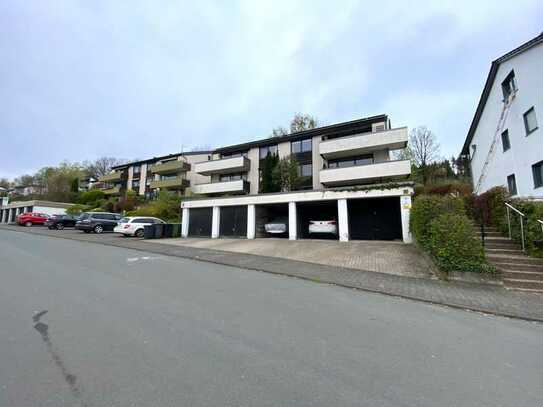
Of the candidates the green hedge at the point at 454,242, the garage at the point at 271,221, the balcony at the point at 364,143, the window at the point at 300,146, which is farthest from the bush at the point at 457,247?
the window at the point at 300,146

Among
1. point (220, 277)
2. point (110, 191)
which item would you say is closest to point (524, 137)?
point (220, 277)

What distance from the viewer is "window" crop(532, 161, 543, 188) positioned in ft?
40.3

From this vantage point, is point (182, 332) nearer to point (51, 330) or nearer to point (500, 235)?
point (51, 330)

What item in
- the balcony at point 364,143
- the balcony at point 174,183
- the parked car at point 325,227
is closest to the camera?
the parked car at point 325,227

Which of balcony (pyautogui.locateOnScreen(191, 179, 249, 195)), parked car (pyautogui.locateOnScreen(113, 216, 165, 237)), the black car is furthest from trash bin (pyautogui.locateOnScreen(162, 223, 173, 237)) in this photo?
the black car

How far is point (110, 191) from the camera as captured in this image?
45.8 meters

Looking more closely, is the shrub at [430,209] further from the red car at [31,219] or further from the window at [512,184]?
the red car at [31,219]

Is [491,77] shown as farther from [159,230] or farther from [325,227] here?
[159,230]

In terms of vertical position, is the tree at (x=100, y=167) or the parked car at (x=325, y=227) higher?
the tree at (x=100, y=167)

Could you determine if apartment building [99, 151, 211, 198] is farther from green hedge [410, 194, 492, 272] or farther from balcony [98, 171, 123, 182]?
green hedge [410, 194, 492, 272]

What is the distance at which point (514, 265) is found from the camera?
726cm

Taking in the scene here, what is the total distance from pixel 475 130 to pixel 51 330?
29.5 m

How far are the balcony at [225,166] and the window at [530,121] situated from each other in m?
21.4

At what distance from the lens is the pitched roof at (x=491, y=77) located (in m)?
12.9
